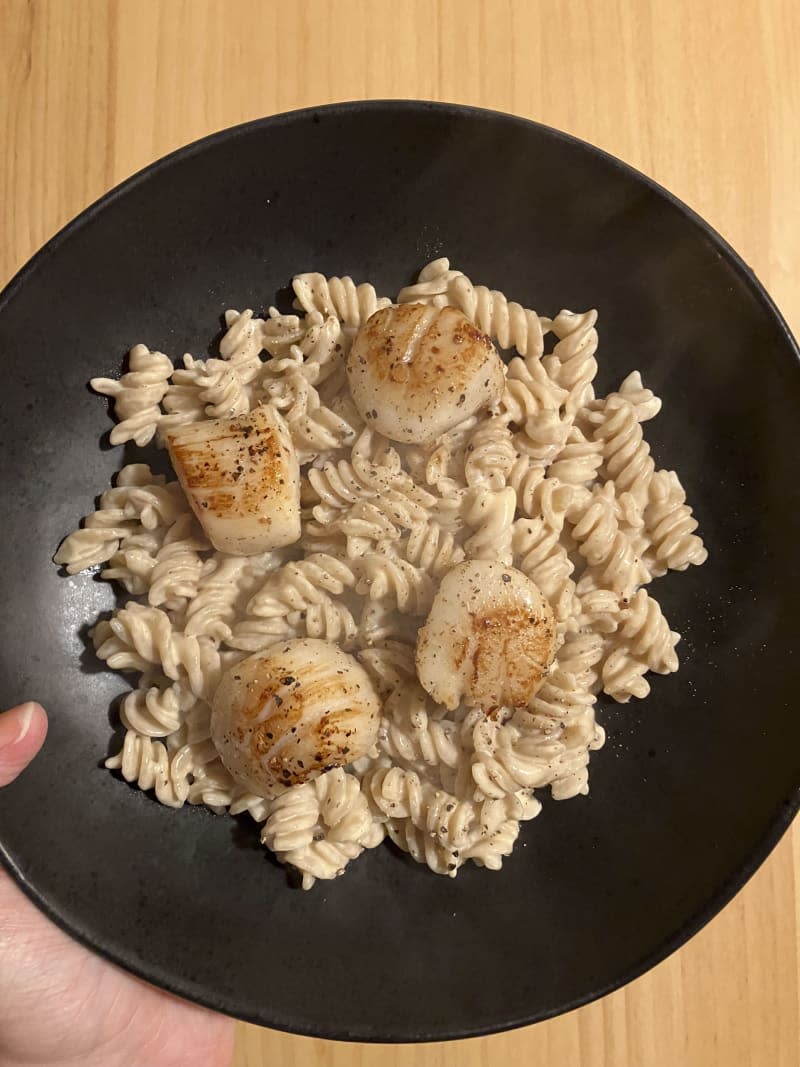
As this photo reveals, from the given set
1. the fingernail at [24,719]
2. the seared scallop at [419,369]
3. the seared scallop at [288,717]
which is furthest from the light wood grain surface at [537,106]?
the fingernail at [24,719]

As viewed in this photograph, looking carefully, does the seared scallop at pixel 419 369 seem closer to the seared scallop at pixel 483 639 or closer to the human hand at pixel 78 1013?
the seared scallop at pixel 483 639

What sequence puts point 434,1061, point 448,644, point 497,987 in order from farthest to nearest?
point 434,1061 < point 497,987 < point 448,644

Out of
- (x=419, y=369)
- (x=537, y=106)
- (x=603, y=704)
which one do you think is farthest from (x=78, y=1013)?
(x=537, y=106)

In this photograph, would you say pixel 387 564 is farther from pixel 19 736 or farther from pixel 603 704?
pixel 19 736

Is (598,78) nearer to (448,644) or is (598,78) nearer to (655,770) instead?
(448,644)

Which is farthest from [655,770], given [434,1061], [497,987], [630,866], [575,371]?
[434,1061]
